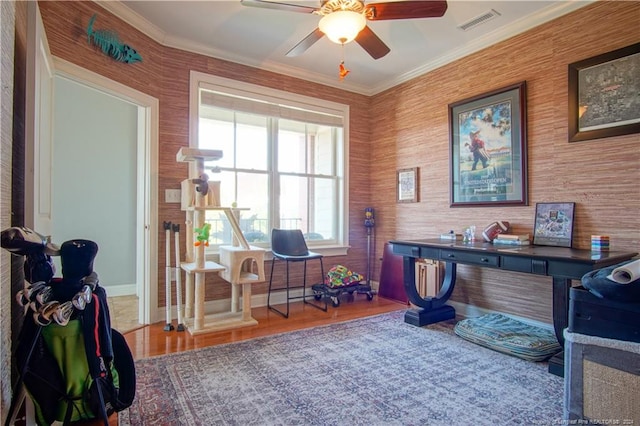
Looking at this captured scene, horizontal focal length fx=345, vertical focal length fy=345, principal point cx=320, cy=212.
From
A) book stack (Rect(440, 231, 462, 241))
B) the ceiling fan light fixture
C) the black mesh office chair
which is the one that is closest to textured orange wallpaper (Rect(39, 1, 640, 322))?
book stack (Rect(440, 231, 462, 241))

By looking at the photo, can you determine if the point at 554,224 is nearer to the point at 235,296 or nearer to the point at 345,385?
the point at 345,385

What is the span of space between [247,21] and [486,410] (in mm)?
3371

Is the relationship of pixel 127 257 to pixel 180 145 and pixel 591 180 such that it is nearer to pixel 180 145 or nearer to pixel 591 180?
pixel 180 145

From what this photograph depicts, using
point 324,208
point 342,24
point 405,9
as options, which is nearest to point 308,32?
point 342,24

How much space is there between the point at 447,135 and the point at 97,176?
430 centimetres

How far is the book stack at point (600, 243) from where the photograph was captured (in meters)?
2.50

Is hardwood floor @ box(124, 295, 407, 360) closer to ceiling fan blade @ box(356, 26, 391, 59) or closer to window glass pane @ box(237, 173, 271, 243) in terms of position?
window glass pane @ box(237, 173, 271, 243)

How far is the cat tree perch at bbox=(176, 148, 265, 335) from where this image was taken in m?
3.01

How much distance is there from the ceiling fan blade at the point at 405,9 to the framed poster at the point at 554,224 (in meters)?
1.81

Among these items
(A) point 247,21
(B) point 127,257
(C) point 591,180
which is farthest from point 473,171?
(B) point 127,257

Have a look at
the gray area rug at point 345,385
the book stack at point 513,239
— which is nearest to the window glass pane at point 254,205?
the gray area rug at point 345,385

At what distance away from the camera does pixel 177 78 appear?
11.3 feet

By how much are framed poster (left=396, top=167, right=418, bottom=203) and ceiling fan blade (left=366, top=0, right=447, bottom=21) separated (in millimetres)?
2078

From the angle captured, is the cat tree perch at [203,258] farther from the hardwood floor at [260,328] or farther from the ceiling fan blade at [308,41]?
the ceiling fan blade at [308,41]
